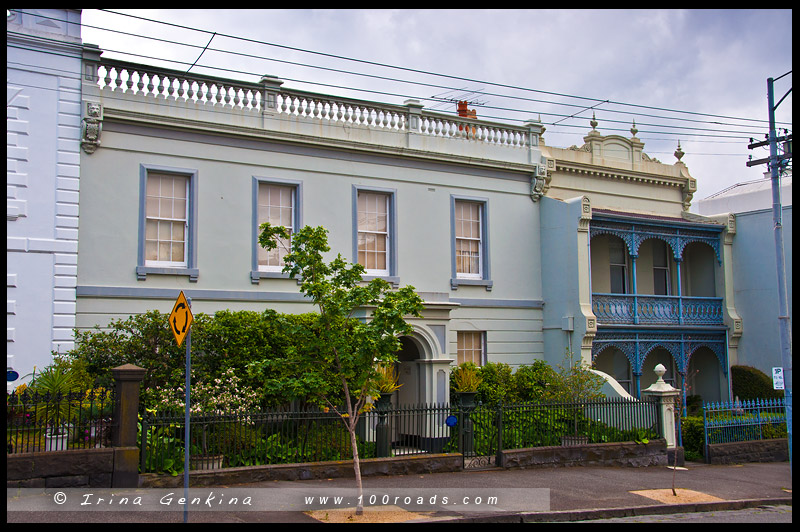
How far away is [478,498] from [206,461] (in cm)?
→ 479

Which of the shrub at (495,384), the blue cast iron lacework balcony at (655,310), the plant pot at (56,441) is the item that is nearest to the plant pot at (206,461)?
the plant pot at (56,441)

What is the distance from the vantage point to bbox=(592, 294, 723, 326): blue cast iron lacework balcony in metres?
23.3

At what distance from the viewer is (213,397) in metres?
15.2

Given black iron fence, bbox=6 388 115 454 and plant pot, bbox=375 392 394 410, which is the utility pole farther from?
black iron fence, bbox=6 388 115 454

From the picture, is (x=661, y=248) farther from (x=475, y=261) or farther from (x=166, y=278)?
(x=166, y=278)

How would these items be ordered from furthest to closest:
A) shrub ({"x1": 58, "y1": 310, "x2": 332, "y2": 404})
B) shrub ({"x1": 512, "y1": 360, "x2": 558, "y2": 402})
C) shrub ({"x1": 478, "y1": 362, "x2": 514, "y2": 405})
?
1. shrub ({"x1": 512, "y1": 360, "x2": 558, "y2": 402})
2. shrub ({"x1": 478, "y1": 362, "x2": 514, "y2": 405})
3. shrub ({"x1": 58, "y1": 310, "x2": 332, "y2": 404})

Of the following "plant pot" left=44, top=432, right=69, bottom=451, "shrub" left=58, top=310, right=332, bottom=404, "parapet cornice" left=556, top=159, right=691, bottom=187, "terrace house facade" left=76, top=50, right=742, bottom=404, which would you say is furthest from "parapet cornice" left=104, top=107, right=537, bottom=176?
"plant pot" left=44, top=432, right=69, bottom=451

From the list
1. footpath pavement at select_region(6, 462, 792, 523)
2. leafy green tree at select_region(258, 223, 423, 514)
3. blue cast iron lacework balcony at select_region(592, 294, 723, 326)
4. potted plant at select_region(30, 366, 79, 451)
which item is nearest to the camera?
footpath pavement at select_region(6, 462, 792, 523)

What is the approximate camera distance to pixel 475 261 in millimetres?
22328

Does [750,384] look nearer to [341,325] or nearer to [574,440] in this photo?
[574,440]

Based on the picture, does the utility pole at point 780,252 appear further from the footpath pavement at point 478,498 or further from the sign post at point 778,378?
the footpath pavement at point 478,498

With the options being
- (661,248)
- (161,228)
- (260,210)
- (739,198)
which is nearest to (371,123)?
(260,210)

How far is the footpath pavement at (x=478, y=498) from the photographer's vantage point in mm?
11547

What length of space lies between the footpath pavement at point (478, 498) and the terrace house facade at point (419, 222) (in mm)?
4038
